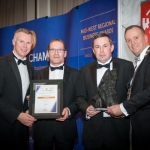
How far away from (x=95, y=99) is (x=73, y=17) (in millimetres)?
2654

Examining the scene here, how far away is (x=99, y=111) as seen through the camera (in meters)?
2.74

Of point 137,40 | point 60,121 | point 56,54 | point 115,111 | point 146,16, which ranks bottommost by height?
point 60,121

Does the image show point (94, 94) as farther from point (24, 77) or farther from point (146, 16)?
point (146, 16)

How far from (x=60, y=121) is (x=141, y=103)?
3.93 ft

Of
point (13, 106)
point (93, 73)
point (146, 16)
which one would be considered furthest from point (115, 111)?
point (146, 16)

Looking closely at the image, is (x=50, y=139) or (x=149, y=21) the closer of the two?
(x=50, y=139)

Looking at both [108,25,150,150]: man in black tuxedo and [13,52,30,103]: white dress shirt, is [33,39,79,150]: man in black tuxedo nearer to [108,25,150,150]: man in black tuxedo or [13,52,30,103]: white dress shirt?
[13,52,30,103]: white dress shirt

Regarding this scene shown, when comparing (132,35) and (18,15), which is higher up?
(18,15)

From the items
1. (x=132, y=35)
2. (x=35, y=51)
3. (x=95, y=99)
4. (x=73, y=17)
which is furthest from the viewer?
(x=35, y=51)

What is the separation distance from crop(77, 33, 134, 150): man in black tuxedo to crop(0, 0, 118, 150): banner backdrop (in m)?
1.06

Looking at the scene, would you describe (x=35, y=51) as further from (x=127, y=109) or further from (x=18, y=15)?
(x=127, y=109)

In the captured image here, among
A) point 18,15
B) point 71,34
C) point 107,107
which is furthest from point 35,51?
point 107,107

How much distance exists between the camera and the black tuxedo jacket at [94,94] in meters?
2.77

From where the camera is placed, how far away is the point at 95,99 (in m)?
2.73
